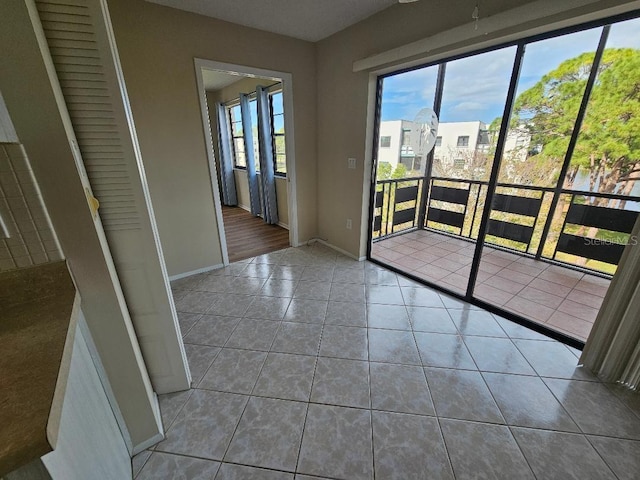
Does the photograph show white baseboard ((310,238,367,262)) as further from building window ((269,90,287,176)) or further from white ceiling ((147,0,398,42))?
white ceiling ((147,0,398,42))

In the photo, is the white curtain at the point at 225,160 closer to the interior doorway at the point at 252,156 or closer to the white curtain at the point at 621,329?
the interior doorway at the point at 252,156

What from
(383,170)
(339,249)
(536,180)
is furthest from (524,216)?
(339,249)

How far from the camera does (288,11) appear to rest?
7.64 feet

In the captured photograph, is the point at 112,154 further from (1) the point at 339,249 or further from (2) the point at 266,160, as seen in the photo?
(2) the point at 266,160

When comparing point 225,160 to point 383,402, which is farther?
point 225,160

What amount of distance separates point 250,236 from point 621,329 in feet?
12.7

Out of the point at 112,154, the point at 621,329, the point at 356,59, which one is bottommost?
the point at 621,329

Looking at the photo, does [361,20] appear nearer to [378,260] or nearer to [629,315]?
[378,260]

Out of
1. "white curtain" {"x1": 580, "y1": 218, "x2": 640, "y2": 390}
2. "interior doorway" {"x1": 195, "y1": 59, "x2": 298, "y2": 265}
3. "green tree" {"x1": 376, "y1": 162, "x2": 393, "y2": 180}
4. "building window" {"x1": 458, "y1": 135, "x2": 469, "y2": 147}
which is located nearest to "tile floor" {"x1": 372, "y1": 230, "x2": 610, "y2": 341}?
"white curtain" {"x1": 580, "y1": 218, "x2": 640, "y2": 390}

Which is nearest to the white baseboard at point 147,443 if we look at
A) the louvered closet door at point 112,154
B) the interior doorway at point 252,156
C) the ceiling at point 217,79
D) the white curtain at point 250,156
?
the louvered closet door at point 112,154

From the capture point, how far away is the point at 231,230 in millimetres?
4457

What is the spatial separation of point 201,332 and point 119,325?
1.03 metres

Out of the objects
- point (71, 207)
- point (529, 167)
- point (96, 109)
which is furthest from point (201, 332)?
point (529, 167)

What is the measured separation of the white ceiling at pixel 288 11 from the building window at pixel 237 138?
2.90 m
